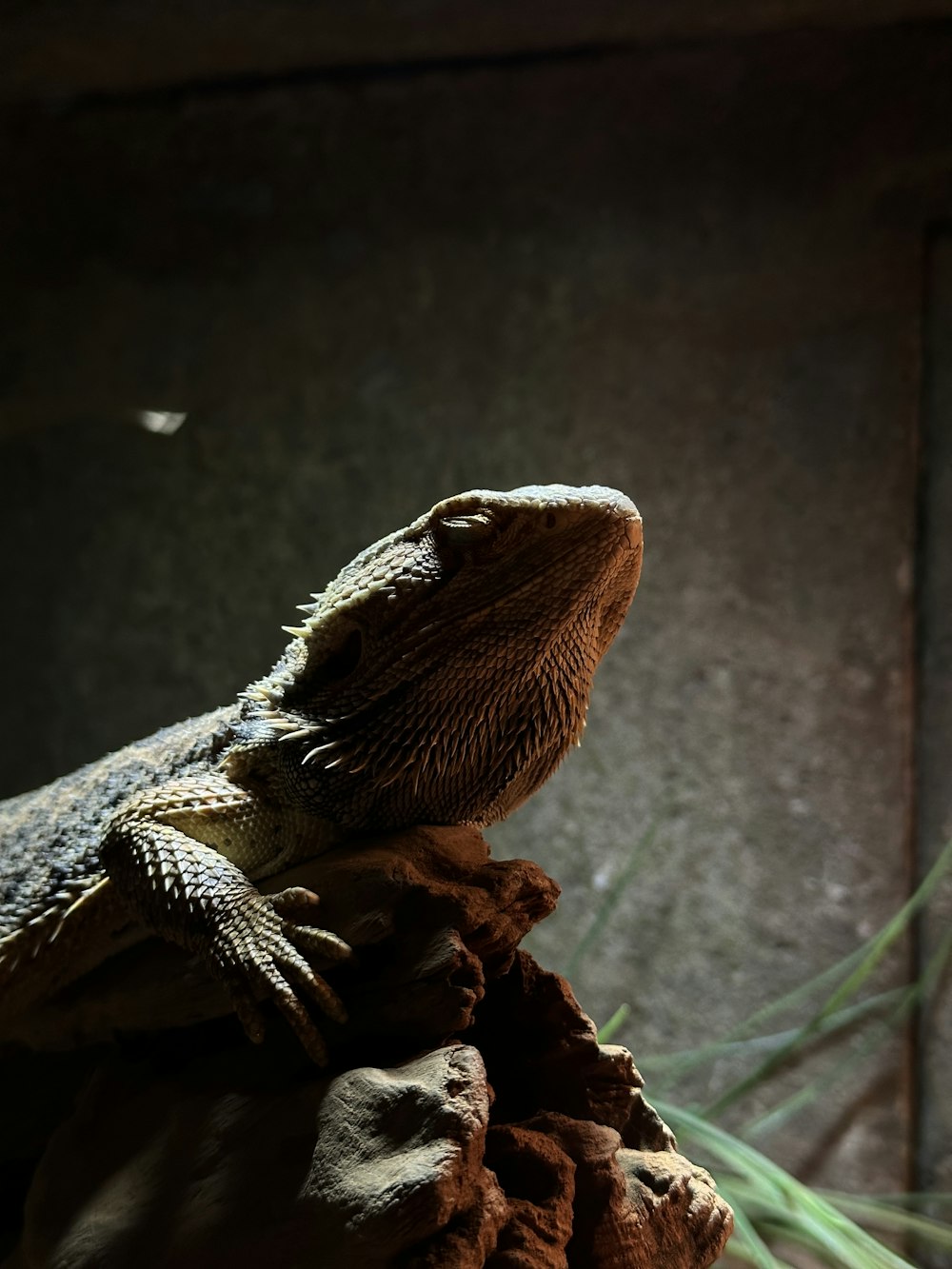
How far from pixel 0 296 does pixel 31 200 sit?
0.35 metres

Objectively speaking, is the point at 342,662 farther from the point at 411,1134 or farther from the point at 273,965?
the point at 411,1134

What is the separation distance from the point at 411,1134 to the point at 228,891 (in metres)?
0.42

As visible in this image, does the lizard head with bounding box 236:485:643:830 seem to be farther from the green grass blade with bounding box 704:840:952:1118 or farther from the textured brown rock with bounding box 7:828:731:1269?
the green grass blade with bounding box 704:840:952:1118

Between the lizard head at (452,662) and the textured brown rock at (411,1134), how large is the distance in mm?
110

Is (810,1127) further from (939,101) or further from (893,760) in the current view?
(939,101)

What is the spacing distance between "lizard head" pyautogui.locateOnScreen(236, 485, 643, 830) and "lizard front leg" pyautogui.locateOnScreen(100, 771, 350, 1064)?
88mm

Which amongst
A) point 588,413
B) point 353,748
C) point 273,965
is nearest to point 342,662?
point 353,748

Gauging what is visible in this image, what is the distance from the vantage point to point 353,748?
1700mm

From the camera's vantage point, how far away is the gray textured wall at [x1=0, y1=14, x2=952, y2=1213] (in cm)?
331

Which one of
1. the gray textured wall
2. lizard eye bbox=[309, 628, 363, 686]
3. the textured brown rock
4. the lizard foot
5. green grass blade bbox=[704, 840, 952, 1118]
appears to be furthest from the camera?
the gray textured wall

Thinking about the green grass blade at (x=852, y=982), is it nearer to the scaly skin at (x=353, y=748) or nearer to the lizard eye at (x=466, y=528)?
the scaly skin at (x=353, y=748)

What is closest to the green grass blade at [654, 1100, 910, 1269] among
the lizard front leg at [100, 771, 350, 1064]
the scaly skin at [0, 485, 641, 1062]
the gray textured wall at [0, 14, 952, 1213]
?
the gray textured wall at [0, 14, 952, 1213]

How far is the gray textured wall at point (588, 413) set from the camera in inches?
130

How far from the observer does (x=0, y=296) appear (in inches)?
158
